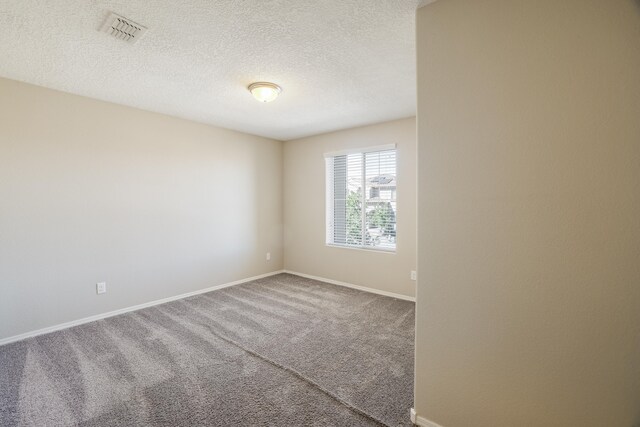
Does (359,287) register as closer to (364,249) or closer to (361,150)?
(364,249)

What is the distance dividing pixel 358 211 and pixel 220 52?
119 inches

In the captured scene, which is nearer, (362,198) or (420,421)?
(420,421)

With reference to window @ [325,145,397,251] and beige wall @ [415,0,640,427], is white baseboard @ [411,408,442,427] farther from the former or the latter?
window @ [325,145,397,251]

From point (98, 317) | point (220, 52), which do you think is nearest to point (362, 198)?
point (220, 52)

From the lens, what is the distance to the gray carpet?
175 cm

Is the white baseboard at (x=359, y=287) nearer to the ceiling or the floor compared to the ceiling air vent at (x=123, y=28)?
nearer to the floor

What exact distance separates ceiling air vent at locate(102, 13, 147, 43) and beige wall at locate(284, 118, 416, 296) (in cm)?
312

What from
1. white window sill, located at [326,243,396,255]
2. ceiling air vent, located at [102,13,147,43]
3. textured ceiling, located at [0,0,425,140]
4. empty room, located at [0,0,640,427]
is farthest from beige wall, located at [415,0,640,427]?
white window sill, located at [326,243,396,255]

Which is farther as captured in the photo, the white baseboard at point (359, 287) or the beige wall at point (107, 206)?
the white baseboard at point (359, 287)

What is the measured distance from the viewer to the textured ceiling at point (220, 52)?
5.71 feet

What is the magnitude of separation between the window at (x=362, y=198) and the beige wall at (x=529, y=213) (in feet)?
8.42

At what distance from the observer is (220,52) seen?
2.21 metres

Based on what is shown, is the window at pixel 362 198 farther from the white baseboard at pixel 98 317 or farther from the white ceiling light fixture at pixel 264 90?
the white baseboard at pixel 98 317

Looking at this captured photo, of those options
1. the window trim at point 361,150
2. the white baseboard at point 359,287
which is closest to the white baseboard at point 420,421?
the white baseboard at point 359,287
